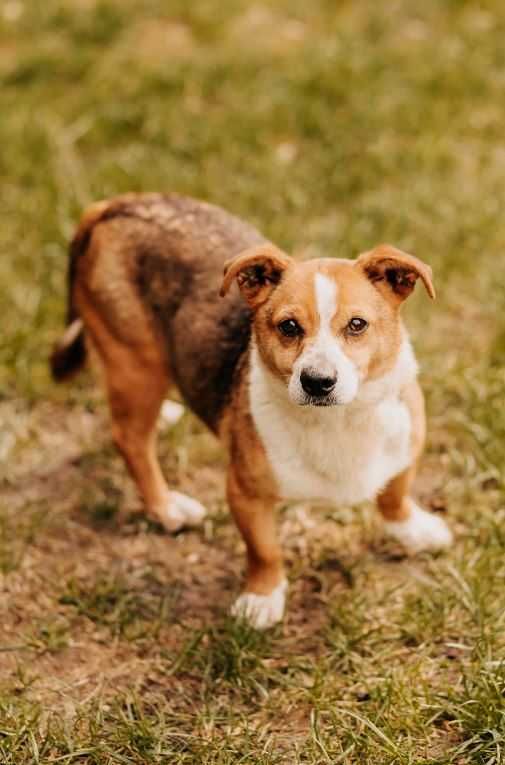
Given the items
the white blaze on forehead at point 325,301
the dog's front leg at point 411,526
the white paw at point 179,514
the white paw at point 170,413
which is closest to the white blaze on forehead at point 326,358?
the white blaze on forehead at point 325,301

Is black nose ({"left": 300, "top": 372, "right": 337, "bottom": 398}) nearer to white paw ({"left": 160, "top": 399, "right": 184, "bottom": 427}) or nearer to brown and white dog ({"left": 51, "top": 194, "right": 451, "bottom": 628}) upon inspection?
brown and white dog ({"left": 51, "top": 194, "right": 451, "bottom": 628})

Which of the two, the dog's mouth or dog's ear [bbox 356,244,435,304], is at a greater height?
dog's ear [bbox 356,244,435,304]

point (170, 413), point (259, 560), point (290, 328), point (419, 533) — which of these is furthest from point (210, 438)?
point (290, 328)

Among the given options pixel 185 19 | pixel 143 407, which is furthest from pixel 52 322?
pixel 185 19

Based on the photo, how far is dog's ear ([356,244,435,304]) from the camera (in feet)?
10.9

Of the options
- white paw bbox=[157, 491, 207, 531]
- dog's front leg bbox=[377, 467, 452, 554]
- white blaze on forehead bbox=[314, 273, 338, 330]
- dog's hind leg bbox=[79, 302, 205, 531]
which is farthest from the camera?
white paw bbox=[157, 491, 207, 531]

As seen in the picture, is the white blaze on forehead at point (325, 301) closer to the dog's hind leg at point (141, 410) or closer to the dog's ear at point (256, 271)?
the dog's ear at point (256, 271)

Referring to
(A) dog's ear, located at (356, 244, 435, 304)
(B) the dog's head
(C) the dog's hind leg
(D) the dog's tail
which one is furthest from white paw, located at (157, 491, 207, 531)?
(A) dog's ear, located at (356, 244, 435, 304)

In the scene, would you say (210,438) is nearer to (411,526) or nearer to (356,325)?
(411,526)

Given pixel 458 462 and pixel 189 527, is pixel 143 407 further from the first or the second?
pixel 458 462

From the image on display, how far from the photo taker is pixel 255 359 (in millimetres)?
3670

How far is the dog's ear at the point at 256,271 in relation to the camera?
3.38 meters

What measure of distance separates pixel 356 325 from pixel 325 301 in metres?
0.13

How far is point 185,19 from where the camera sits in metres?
7.50
